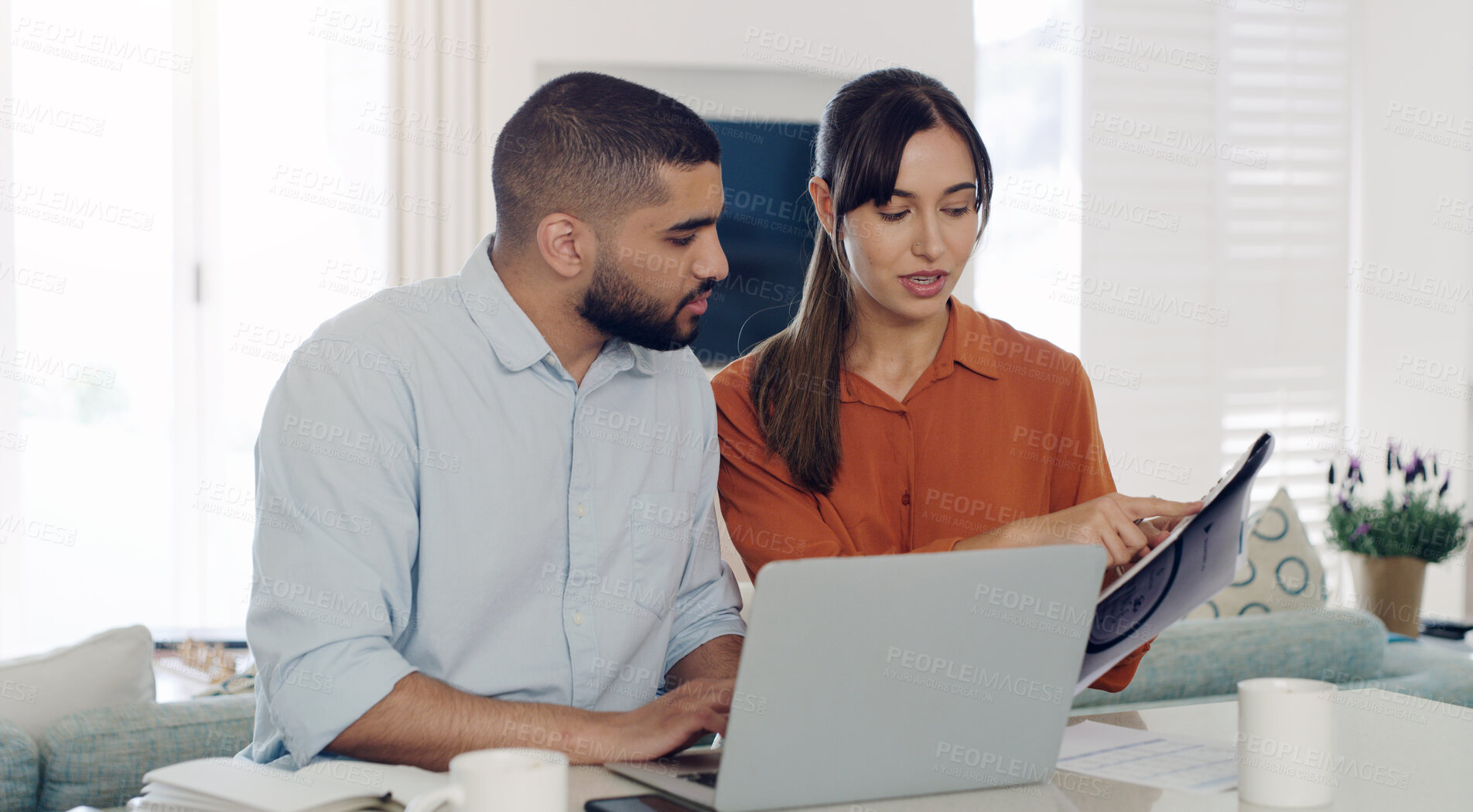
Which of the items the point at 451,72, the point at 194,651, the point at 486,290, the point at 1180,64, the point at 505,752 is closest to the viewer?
the point at 505,752

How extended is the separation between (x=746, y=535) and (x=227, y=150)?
2.80 m

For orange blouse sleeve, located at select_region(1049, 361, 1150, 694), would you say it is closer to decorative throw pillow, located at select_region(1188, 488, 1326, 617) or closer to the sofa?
the sofa

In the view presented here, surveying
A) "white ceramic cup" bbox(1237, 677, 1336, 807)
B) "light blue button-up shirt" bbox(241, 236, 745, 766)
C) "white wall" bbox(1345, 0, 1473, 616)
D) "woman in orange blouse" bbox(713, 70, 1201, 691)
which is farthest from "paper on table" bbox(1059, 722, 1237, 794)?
"white wall" bbox(1345, 0, 1473, 616)

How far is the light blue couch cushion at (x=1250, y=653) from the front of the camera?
86.6 inches

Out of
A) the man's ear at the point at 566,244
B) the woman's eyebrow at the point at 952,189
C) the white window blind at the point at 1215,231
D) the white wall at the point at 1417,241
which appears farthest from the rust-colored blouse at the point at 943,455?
the white wall at the point at 1417,241

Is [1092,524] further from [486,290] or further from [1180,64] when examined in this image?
[1180,64]

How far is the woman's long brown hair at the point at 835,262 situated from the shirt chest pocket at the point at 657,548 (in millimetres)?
189

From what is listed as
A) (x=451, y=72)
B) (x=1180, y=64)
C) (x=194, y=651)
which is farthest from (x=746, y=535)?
(x=1180, y=64)

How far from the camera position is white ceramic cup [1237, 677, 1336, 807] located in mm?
966

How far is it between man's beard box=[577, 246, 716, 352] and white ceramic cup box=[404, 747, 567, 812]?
711mm

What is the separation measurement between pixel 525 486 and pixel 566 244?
290mm

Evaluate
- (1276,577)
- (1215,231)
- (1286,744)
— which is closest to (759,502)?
(1286,744)

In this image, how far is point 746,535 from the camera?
1.58m

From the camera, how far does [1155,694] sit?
7.20 feet
